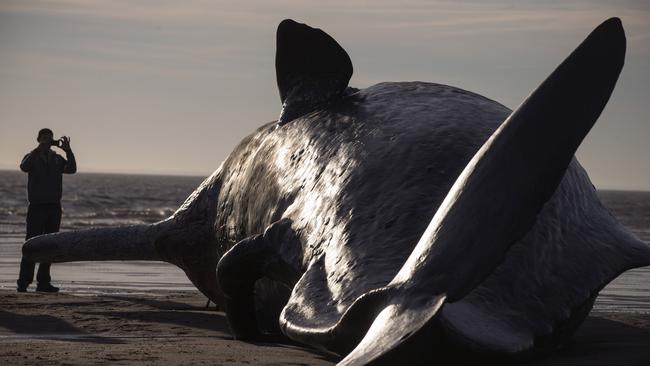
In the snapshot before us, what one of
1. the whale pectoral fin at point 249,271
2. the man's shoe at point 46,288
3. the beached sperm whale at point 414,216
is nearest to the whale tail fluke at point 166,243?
the beached sperm whale at point 414,216

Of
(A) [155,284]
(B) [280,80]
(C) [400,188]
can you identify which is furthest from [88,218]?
(C) [400,188]

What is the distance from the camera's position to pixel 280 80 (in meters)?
8.82

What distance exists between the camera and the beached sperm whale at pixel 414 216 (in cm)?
493

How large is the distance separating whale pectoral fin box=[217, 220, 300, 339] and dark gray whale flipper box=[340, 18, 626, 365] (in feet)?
5.47

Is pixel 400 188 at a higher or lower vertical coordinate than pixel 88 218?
higher

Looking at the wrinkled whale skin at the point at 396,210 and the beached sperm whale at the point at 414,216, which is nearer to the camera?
the beached sperm whale at the point at 414,216

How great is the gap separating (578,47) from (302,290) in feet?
6.15

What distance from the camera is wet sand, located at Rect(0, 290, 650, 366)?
6906 millimetres

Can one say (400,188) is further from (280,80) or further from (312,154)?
(280,80)

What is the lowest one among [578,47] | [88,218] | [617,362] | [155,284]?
[88,218]

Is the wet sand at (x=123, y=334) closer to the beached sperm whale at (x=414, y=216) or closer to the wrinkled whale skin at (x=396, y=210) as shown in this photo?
the beached sperm whale at (x=414, y=216)

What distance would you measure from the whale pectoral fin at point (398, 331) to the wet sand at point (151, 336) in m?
1.00

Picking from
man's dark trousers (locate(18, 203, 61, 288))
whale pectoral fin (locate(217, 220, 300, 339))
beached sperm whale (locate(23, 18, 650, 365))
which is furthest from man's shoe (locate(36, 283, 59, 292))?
whale pectoral fin (locate(217, 220, 300, 339))

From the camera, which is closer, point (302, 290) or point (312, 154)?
point (302, 290)
